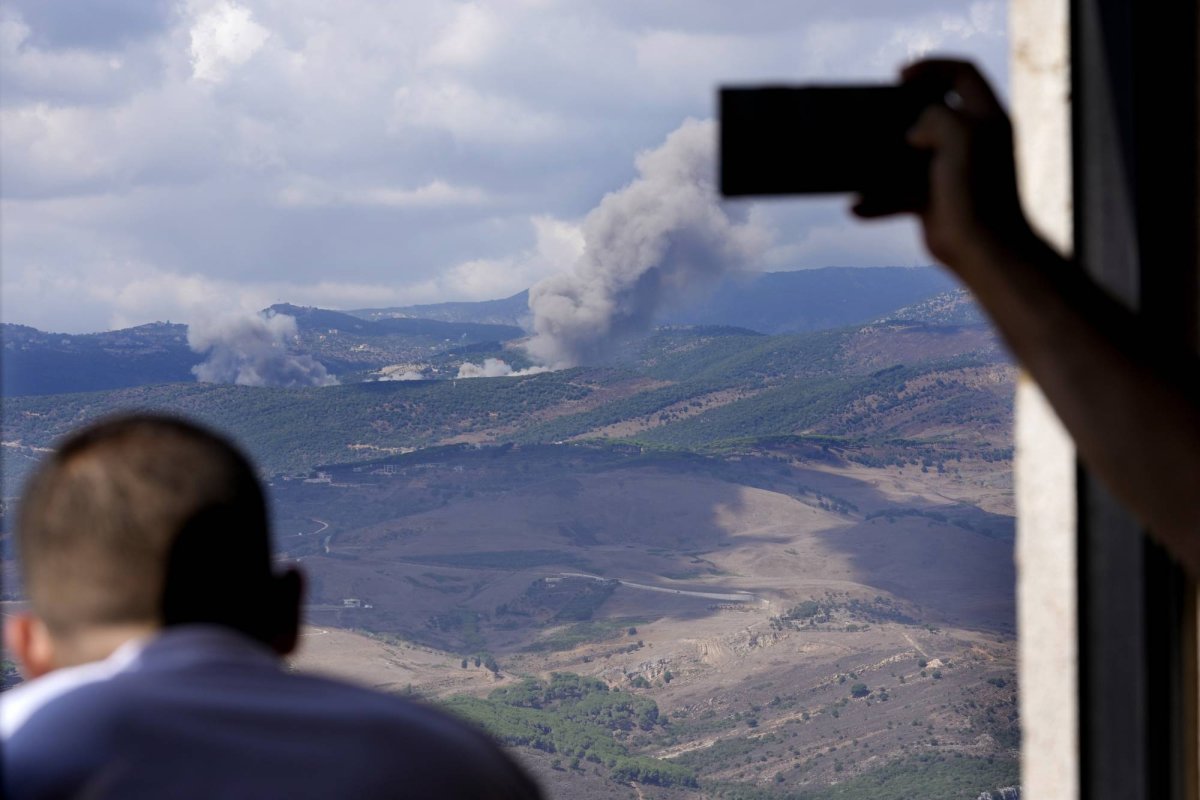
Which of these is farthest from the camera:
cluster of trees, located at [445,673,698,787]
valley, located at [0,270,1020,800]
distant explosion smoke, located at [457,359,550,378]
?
distant explosion smoke, located at [457,359,550,378]

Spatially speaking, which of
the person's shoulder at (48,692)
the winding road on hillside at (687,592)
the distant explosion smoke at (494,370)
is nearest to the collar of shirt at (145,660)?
the person's shoulder at (48,692)

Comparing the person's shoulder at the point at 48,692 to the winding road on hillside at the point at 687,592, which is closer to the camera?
the person's shoulder at the point at 48,692

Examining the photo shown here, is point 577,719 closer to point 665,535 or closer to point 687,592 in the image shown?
point 687,592

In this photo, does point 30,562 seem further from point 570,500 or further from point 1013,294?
point 570,500

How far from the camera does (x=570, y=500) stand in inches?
5202

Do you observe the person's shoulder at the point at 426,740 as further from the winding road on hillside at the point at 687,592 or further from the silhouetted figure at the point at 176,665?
the winding road on hillside at the point at 687,592

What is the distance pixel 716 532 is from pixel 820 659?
100 ft

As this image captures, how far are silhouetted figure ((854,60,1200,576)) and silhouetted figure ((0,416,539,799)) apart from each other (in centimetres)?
55

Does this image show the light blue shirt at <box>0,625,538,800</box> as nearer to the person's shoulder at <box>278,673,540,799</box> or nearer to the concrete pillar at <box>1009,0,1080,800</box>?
the person's shoulder at <box>278,673,540,799</box>

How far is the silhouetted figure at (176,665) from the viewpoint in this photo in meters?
0.86

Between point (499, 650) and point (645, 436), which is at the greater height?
point (645, 436)

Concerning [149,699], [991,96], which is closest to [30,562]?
[149,699]

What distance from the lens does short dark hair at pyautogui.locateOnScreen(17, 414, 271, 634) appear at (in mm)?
1003

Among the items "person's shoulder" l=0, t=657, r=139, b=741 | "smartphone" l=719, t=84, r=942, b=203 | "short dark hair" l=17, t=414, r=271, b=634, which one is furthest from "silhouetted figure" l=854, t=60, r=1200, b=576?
"person's shoulder" l=0, t=657, r=139, b=741
